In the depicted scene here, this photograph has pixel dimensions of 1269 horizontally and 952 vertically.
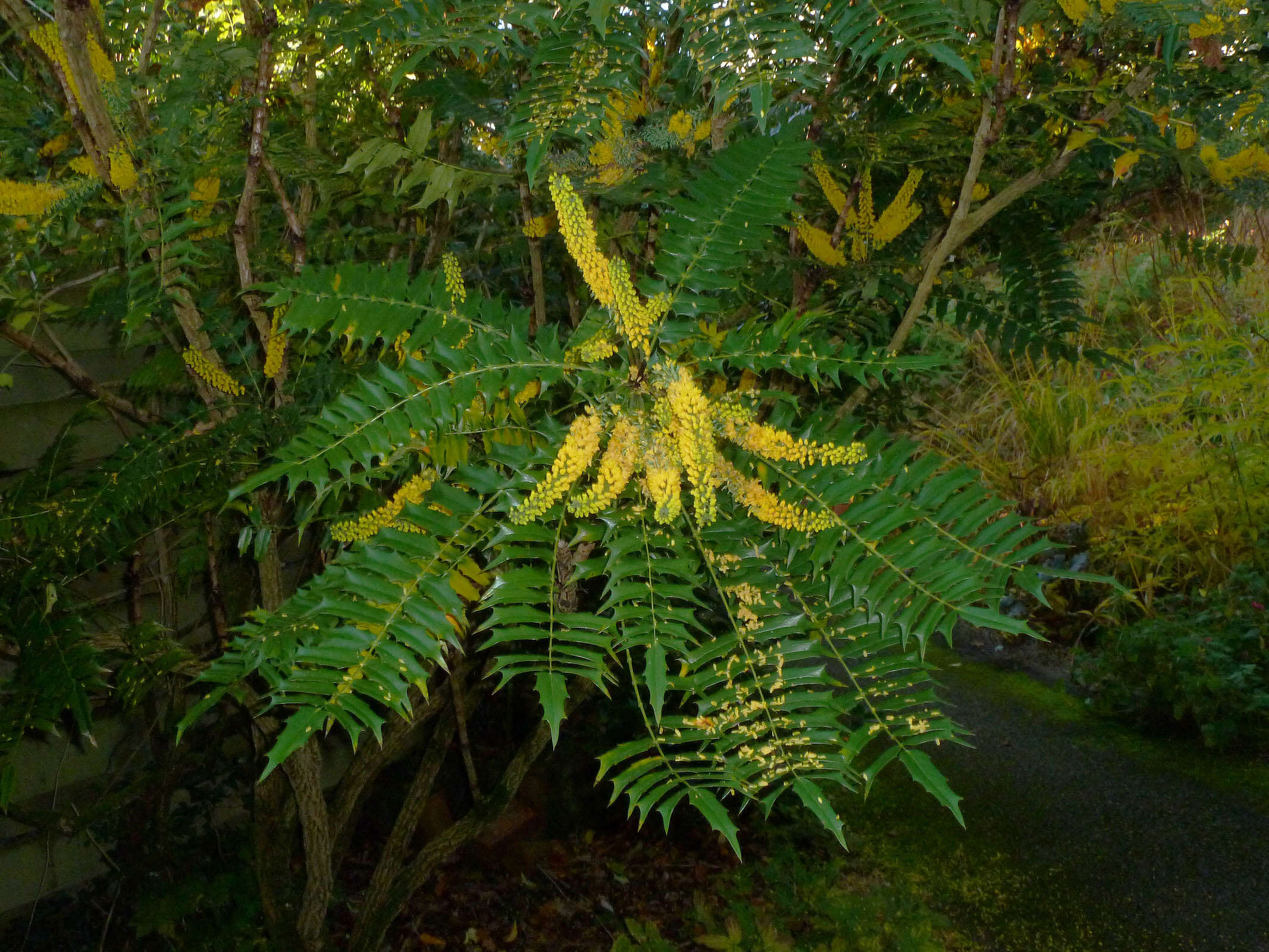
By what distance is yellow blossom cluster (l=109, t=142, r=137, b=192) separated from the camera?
43.1 inches

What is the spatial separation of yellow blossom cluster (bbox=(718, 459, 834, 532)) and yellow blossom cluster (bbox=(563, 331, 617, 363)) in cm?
15

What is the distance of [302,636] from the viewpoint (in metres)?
0.89

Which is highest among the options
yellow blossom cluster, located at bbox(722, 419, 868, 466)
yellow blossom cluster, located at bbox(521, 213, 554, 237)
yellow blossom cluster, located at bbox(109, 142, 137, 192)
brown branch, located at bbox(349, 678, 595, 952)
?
yellow blossom cluster, located at bbox(109, 142, 137, 192)

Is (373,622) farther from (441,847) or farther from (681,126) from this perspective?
(441,847)

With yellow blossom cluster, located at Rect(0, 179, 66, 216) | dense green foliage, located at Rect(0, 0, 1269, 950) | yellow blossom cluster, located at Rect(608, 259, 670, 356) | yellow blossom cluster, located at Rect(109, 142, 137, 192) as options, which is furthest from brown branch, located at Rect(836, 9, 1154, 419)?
yellow blossom cluster, located at Rect(0, 179, 66, 216)

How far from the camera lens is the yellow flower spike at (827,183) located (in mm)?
1336

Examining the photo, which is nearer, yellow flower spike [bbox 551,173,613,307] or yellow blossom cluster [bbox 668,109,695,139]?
yellow flower spike [bbox 551,173,613,307]

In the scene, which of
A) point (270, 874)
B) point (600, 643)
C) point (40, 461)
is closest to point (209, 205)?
point (40, 461)

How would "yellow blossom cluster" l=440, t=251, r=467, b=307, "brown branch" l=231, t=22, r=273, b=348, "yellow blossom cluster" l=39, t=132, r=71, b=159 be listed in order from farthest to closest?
"yellow blossom cluster" l=39, t=132, r=71, b=159
"brown branch" l=231, t=22, r=273, b=348
"yellow blossom cluster" l=440, t=251, r=467, b=307

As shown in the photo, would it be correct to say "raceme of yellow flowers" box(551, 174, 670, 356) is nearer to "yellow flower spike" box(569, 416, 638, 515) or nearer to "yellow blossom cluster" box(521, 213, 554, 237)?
"yellow flower spike" box(569, 416, 638, 515)

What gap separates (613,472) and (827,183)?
0.79 metres

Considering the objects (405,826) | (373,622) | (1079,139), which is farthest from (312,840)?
(1079,139)

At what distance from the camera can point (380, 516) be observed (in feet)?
3.29

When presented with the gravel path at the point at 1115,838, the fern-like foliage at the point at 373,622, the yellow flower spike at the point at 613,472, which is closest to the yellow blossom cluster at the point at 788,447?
the yellow flower spike at the point at 613,472
